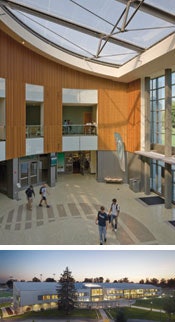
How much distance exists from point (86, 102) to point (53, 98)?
8.35 feet

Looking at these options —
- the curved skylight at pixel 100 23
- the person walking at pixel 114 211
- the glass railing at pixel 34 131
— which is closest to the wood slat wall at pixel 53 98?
the glass railing at pixel 34 131

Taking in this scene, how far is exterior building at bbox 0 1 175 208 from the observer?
1580 cm

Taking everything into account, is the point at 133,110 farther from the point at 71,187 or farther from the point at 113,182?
the point at 71,187

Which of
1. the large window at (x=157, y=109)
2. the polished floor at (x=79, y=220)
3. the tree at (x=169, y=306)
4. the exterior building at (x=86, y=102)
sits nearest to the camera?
the tree at (x=169, y=306)

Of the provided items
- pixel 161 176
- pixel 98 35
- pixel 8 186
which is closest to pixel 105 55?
pixel 98 35

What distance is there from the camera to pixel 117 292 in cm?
538

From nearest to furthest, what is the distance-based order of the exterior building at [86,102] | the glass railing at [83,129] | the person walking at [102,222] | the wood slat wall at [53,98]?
1. the person walking at [102,222]
2. the exterior building at [86,102]
3. the wood slat wall at [53,98]
4. the glass railing at [83,129]

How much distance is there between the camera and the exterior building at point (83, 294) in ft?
16.8

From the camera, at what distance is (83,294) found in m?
5.36

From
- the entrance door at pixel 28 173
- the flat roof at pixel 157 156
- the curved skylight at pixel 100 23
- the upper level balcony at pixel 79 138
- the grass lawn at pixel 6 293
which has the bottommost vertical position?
the grass lawn at pixel 6 293

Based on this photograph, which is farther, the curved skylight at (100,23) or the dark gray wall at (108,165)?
the dark gray wall at (108,165)

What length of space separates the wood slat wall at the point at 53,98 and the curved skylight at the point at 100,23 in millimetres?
1705

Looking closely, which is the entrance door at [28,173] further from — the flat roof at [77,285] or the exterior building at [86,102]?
the flat roof at [77,285]

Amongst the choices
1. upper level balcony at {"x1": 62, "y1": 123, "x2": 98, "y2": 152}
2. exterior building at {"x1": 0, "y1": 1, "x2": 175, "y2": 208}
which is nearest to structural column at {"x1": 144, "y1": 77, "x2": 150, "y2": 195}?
exterior building at {"x1": 0, "y1": 1, "x2": 175, "y2": 208}
